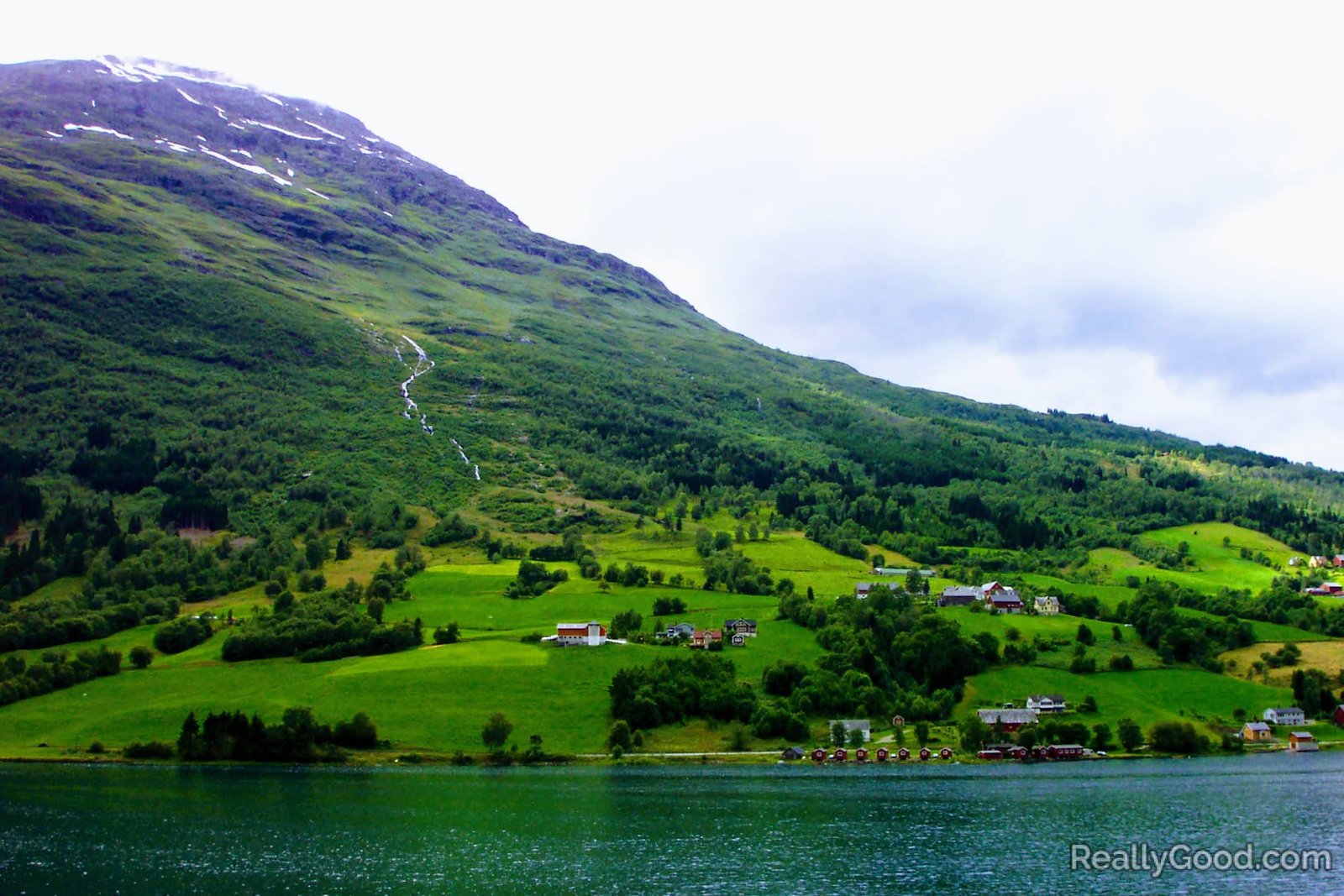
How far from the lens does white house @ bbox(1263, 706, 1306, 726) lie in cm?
11294

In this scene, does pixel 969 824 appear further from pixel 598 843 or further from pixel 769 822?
pixel 598 843

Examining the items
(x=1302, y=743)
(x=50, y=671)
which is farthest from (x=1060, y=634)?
(x=50, y=671)

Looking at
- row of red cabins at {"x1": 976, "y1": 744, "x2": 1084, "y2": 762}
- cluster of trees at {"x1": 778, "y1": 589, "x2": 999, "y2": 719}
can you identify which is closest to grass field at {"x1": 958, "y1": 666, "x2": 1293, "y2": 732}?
cluster of trees at {"x1": 778, "y1": 589, "x2": 999, "y2": 719}

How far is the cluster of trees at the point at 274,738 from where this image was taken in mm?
103312

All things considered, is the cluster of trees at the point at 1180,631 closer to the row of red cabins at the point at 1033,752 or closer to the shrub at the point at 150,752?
the row of red cabins at the point at 1033,752

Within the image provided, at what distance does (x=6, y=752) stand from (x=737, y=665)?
71.4m

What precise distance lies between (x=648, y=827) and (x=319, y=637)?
7221 cm

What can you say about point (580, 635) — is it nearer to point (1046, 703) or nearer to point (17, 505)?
point (1046, 703)

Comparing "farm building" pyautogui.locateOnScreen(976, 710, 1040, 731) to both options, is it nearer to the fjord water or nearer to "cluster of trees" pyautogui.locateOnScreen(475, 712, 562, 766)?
the fjord water

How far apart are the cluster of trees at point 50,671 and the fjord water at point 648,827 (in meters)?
25.0

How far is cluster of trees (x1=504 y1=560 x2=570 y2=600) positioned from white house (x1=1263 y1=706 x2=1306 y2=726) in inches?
3588

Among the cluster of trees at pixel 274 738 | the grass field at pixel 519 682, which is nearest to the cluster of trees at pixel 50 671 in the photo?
the grass field at pixel 519 682

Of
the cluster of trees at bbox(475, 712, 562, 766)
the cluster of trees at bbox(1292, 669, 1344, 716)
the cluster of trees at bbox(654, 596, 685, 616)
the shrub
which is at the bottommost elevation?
the shrub

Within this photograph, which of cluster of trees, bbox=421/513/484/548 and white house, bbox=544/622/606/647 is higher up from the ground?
cluster of trees, bbox=421/513/484/548
